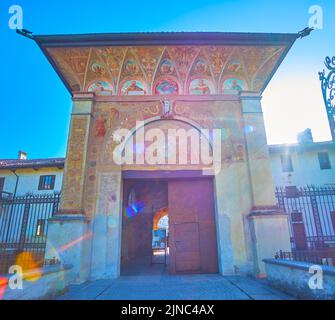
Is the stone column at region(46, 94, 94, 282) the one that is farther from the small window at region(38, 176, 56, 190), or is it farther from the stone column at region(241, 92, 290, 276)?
the small window at region(38, 176, 56, 190)

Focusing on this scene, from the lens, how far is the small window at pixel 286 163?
58.6ft

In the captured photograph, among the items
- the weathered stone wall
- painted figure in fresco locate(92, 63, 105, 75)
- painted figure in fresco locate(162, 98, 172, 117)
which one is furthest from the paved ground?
painted figure in fresco locate(92, 63, 105, 75)

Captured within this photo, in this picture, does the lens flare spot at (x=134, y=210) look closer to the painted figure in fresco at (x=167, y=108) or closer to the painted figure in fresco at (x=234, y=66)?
the painted figure in fresco at (x=167, y=108)

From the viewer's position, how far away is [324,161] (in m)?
17.7

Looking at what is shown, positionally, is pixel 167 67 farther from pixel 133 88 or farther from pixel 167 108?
pixel 167 108

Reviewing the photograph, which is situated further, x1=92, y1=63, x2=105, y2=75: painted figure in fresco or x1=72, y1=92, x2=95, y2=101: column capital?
x1=92, y1=63, x2=105, y2=75: painted figure in fresco

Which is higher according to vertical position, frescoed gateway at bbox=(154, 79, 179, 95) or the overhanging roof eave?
the overhanging roof eave

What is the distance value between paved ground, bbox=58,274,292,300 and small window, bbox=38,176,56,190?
16.0m

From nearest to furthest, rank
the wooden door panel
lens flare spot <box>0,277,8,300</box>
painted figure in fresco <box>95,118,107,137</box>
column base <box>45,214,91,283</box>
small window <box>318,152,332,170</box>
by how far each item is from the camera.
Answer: lens flare spot <box>0,277,8,300</box>
column base <box>45,214,91,283</box>
the wooden door panel
painted figure in fresco <box>95,118,107,137</box>
small window <box>318,152,332,170</box>

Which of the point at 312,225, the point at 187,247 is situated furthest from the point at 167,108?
the point at 312,225

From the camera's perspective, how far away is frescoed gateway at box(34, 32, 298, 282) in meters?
6.35

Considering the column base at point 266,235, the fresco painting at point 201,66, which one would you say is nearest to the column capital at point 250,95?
the fresco painting at point 201,66

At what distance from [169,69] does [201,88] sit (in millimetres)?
1405
